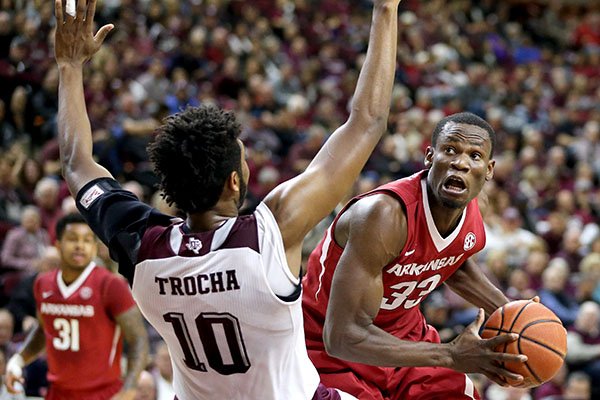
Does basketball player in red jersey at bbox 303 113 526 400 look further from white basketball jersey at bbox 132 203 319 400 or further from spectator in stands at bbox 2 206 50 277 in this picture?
spectator in stands at bbox 2 206 50 277

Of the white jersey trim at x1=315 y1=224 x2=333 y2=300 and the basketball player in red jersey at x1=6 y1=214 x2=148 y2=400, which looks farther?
the basketball player in red jersey at x1=6 y1=214 x2=148 y2=400

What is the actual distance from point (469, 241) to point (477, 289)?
13.8 inches

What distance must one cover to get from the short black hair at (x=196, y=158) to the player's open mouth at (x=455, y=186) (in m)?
1.20

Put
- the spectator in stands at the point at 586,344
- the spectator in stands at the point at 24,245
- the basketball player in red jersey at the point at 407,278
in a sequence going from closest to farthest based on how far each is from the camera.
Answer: the basketball player in red jersey at the point at 407,278, the spectator in stands at the point at 24,245, the spectator in stands at the point at 586,344

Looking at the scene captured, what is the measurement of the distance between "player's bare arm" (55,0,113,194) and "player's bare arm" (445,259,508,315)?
6.23 feet

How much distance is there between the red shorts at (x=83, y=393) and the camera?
18.0 ft

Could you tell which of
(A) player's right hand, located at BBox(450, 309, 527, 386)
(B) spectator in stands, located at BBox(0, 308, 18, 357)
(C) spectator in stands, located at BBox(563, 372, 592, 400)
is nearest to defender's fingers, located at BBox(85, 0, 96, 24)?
(A) player's right hand, located at BBox(450, 309, 527, 386)

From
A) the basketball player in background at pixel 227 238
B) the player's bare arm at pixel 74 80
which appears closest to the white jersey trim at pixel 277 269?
the basketball player in background at pixel 227 238

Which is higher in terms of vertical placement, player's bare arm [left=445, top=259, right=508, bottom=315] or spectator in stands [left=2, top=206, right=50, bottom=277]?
player's bare arm [left=445, top=259, right=508, bottom=315]

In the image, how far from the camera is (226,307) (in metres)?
2.65

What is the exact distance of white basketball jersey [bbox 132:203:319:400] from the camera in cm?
263

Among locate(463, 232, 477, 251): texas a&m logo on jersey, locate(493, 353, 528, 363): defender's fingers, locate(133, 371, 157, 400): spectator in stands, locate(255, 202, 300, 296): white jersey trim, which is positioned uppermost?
locate(255, 202, 300, 296): white jersey trim

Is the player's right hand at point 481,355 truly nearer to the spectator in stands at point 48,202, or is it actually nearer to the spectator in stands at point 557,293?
the spectator in stands at point 48,202

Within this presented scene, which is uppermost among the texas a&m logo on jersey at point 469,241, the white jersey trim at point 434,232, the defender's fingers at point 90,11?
the defender's fingers at point 90,11
